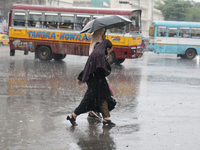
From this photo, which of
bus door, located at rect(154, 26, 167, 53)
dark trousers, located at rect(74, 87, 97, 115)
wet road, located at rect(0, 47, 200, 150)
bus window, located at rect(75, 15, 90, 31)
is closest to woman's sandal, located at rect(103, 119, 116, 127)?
wet road, located at rect(0, 47, 200, 150)

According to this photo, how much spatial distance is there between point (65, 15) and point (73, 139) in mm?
13005

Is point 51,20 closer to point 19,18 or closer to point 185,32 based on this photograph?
point 19,18

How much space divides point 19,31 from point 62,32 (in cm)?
247

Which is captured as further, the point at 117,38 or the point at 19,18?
the point at 19,18

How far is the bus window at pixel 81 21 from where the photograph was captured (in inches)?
659

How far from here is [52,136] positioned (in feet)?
15.9

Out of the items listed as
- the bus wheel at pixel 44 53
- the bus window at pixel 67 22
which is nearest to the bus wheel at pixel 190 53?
the bus window at pixel 67 22

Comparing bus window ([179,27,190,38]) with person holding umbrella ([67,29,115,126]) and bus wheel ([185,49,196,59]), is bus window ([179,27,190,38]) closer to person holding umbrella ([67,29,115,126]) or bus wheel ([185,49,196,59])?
bus wheel ([185,49,196,59])

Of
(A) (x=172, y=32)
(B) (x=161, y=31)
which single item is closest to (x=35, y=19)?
(B) (x=161, y=31)

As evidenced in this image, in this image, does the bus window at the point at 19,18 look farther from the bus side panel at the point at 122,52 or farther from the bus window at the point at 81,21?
the bus side panel at the point at 122,52

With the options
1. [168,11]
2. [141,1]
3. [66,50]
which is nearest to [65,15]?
[66,50]

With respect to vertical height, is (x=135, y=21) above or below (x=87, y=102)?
above

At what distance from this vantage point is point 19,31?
17531 millimetres

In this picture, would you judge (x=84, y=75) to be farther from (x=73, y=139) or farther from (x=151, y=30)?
(x=151, y=30)
